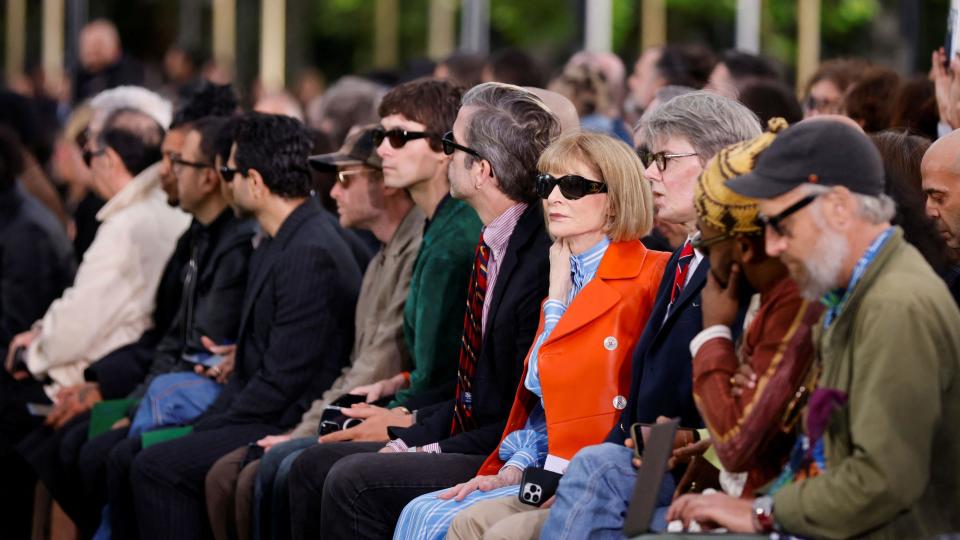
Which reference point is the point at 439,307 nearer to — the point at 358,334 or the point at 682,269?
the point at 358,334

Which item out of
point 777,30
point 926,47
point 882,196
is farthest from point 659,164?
point 777,30

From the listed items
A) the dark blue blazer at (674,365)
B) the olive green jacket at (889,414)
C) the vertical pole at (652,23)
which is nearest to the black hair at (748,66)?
the dark blue blazer at (674,365)

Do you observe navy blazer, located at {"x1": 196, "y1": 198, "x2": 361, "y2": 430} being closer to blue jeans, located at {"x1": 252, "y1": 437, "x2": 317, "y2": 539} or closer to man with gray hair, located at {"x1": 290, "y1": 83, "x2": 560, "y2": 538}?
blue jeans, located at {"x1": 252, "y1": 437, "x2": 317, "y2": 539}

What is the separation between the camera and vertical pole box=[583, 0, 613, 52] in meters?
13.9


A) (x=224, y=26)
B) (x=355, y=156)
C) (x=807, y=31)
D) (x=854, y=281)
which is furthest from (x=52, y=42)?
(x=854, y=281)

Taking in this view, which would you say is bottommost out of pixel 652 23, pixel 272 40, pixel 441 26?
pixel 272 40

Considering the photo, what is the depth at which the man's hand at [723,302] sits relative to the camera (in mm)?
3656

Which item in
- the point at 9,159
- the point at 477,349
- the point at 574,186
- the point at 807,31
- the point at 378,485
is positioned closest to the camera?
the point at 574,186

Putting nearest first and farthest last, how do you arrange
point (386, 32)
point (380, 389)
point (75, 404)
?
point (380, 389), point (75, 404), point (386, 32)

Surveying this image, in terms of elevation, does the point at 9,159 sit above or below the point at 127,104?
below

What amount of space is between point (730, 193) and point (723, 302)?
0.26m

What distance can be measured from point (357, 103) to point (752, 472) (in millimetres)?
5475

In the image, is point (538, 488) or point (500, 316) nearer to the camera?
point (538, 488)

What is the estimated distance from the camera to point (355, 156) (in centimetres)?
598
